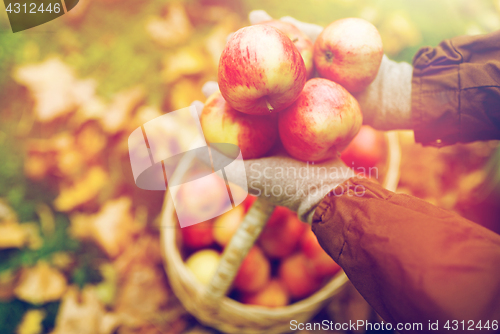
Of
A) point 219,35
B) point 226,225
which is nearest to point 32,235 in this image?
point 226,225

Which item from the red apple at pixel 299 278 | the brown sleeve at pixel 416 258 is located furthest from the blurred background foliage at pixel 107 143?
the brown sleeve at pixel 416 258

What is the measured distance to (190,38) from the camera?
1.30 m

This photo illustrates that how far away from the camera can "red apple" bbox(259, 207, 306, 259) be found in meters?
0.98

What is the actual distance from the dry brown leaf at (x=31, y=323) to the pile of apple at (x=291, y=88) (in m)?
0.85

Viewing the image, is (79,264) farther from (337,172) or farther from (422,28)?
(422,28)

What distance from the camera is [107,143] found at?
3.72ft

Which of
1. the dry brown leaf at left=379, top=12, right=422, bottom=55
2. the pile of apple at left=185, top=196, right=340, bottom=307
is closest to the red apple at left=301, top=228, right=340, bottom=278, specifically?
the pile of apple at left=185, top=196, right=340, bottom=307

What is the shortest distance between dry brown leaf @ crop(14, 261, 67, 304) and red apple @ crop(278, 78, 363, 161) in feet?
3.05

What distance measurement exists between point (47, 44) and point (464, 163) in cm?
179

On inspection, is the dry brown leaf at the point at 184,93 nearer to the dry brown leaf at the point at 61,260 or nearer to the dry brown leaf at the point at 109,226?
the dry brown leaf at the point at 109,226

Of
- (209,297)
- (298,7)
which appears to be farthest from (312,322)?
(298,7)

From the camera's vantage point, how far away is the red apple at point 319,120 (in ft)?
1.95

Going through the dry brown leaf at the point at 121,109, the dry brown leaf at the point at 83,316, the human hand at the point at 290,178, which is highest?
the dry brown leaf at the point at 121,109

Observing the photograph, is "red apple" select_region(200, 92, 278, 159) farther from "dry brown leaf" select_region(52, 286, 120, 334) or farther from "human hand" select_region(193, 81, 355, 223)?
"dry brown leaf" select_region(52, 286, 120, 334)
